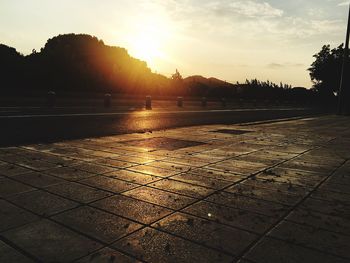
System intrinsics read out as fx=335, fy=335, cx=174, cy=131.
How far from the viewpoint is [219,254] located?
2377 millimetres

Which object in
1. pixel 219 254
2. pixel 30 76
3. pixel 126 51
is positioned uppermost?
pixel 126 51

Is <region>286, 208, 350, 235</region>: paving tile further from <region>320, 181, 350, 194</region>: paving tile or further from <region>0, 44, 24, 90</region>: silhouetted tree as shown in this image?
<region>0, 44, 24, 90</region>: silhouetted tree

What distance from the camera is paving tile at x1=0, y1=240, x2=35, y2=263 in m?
2.22

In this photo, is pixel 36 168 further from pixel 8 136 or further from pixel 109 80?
pixel 109 80

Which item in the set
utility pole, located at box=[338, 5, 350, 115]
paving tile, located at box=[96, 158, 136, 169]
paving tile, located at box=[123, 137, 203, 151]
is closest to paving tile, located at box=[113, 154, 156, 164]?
paving tile, located at box=[96, 158, 136, 169]

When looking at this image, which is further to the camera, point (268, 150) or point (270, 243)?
point (268, 150)

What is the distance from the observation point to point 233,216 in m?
3.09

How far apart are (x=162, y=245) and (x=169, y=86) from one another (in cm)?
4357

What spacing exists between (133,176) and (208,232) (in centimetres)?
187

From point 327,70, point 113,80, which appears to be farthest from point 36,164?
point 327,70

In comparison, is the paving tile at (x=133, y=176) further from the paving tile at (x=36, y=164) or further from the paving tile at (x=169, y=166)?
the paving tile at (x=36, y=164)

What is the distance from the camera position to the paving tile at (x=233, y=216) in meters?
2.88

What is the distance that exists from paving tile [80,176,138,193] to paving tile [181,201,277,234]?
928 millimetres

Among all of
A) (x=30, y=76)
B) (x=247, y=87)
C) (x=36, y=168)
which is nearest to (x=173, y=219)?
(x=36, y=168)
